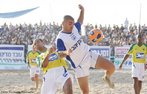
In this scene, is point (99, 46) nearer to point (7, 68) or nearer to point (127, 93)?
point (7, 68)

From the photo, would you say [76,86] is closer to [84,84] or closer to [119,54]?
[84,84]

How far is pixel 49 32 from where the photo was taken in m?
33.0

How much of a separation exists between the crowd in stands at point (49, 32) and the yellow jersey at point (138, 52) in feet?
54.4

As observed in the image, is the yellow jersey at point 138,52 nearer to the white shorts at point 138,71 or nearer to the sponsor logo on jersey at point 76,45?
the white shorts at point 138,71

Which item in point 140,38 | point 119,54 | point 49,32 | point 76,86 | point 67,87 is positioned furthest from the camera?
point 49,32

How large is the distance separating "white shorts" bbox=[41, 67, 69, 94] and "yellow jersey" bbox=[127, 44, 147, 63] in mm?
4989

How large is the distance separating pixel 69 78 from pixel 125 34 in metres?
23.3

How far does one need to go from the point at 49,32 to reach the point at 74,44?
23232 millimetres

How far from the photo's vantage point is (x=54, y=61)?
9.38 m

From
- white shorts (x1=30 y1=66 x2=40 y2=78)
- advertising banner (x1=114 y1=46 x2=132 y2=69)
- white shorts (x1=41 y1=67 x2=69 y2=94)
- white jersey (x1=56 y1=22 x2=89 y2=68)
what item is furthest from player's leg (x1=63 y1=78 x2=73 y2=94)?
advertising banner (x1=114 y1=46 x2=132 y2=69)

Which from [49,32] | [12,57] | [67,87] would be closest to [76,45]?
[67,87]

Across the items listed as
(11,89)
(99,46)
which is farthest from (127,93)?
(99,46)

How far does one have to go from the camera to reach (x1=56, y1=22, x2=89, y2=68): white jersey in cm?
959

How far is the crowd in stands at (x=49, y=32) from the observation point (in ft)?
103
